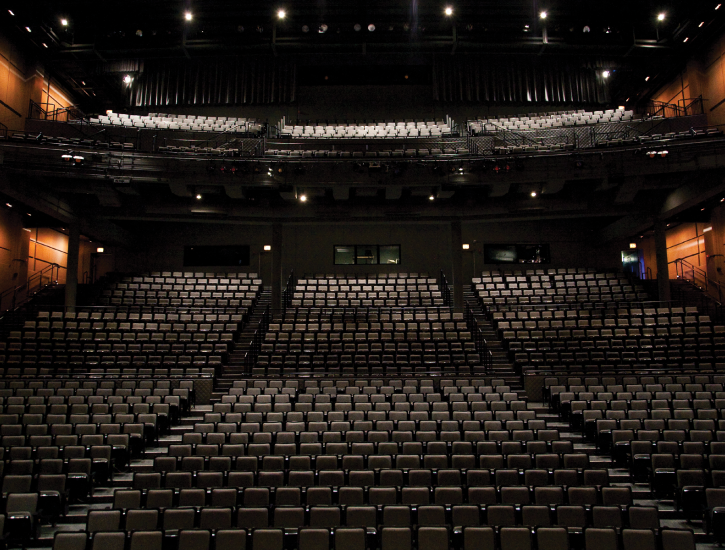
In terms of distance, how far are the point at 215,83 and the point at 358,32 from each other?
16.5ft

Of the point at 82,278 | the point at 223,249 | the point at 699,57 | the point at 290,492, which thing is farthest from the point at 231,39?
the point at 290,492

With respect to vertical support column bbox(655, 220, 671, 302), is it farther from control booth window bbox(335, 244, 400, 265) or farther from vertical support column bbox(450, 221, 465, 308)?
control booth window bbox(335, 244, 400, 265)

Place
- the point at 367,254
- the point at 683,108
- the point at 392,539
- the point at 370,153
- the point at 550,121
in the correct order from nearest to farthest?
the point at 392,539
the point at 370,153
the point at 683,108
the point at 550,121
the point at 367,254

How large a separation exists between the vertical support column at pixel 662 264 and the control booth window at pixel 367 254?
6.98m

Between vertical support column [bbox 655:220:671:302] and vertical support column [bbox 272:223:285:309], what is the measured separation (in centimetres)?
950

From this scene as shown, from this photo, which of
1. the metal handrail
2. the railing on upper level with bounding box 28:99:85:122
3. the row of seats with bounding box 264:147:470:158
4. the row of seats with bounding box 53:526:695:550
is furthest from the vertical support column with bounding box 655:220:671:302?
the railing on upper level with bounding box 28:99:85:122

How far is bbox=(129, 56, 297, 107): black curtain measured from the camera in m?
16.3

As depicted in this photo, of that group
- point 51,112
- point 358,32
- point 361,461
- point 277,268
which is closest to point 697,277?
point 277,268

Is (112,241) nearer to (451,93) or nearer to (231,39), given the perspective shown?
(231,39)

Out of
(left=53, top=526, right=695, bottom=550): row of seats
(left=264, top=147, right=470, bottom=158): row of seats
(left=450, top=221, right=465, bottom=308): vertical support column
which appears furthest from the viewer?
(left=450, top=221, right=465, bottom=308): vertical support column

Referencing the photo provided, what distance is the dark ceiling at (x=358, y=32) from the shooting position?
13.6 meters

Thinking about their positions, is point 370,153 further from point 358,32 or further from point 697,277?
point 697,277

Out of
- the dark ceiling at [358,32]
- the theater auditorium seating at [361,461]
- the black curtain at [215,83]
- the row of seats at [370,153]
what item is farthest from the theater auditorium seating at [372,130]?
the theater auditorium seating at [361,461]

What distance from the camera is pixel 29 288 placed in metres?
13.5
